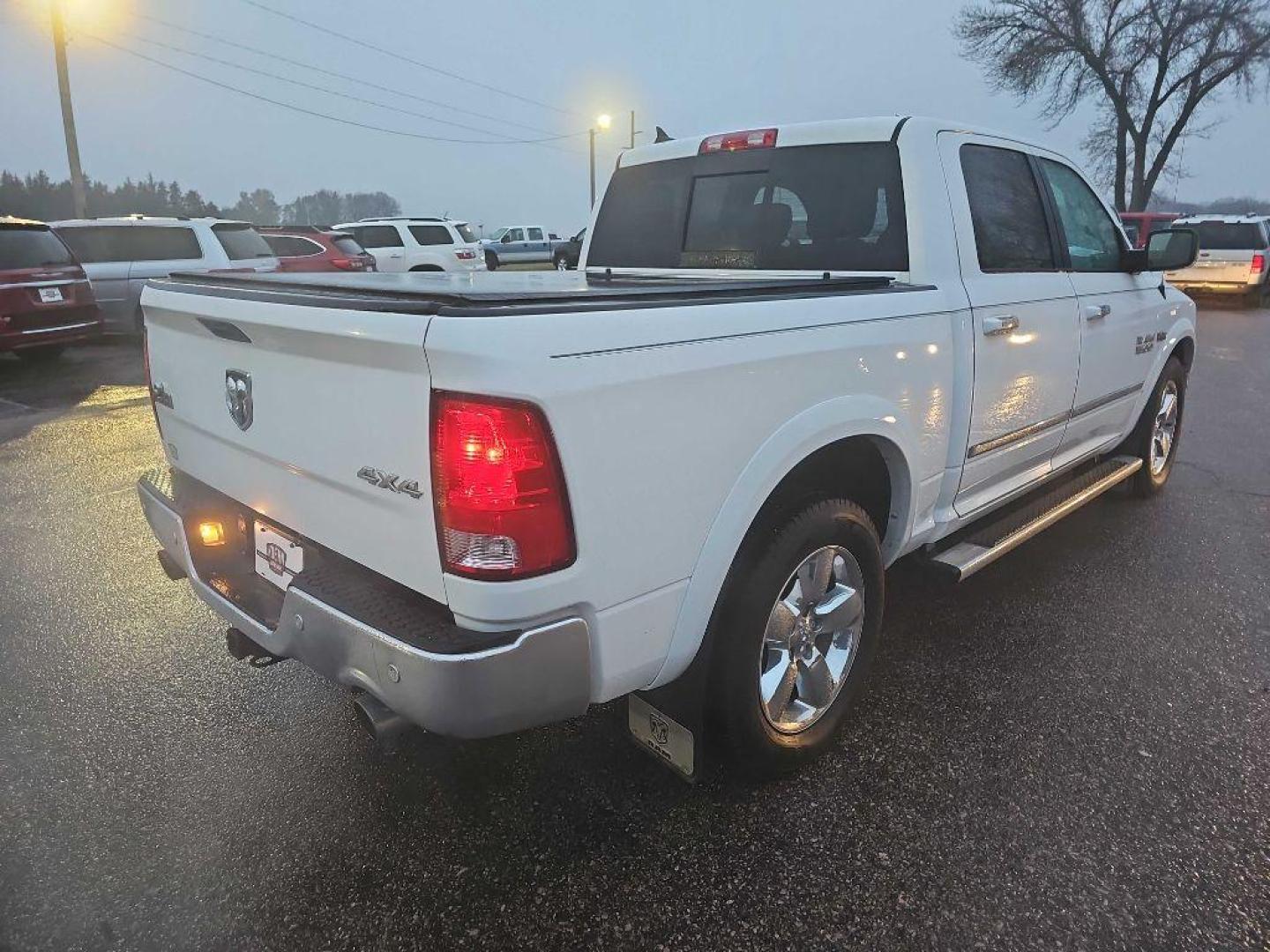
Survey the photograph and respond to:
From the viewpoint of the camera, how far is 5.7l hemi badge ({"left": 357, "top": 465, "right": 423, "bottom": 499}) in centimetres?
177

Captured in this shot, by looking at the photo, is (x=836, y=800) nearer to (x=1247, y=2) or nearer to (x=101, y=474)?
(x=101, y=474)

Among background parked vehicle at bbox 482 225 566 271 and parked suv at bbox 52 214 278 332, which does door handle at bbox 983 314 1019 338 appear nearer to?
parked suv at bbox 52 214 278 332

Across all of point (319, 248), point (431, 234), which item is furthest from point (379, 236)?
point (319, 248)

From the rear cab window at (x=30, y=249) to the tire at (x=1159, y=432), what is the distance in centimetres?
1076

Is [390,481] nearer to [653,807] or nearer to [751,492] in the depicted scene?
[751,492]

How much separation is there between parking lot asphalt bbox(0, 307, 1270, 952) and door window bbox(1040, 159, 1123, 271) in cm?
159

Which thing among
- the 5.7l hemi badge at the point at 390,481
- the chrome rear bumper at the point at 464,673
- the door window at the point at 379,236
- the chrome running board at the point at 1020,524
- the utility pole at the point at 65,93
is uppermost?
the utility pole at the point at 65,93

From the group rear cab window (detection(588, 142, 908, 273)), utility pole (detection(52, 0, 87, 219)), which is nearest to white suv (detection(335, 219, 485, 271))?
utility pole (detection(52, 0, 87, 219))

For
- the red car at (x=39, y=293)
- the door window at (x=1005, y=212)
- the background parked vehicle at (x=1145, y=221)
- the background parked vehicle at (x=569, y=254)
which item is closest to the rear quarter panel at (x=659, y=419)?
the door window at (x=1005, y=212)

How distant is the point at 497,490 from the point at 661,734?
3.33ft

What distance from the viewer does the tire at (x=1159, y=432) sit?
192 inches

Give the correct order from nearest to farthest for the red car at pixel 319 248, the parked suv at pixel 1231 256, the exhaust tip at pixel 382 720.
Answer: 1. the exhaust tip at pixel 382 720
2. the red car at pixel 319 248
3. the parked suv at pixel 1231 256

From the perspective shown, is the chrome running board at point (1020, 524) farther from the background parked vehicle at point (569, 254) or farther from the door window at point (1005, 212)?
the background parked vehicle at point (569, 254)

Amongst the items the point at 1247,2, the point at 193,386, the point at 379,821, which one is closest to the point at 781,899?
the point at 379,821
